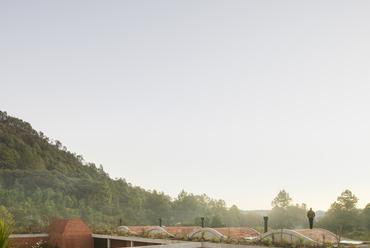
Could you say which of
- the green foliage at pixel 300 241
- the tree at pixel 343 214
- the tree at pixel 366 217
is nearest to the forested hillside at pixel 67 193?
the tree at pixel 343 214

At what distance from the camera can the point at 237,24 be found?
26391 mm

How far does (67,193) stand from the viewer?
226 feet

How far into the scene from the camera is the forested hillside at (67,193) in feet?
200

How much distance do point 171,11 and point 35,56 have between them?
18.0 m

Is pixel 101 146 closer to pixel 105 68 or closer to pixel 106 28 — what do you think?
pixel 105 68

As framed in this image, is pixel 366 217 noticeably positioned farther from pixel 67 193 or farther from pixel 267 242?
pixel 67 193

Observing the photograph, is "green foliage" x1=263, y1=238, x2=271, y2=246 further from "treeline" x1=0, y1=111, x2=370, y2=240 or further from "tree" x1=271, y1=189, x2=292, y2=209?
"tree" x1=271, y1=189, x2=292, y2=209

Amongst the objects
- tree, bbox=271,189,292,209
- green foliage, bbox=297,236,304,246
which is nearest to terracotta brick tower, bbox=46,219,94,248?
green foliage, bbox=297,236,304,246

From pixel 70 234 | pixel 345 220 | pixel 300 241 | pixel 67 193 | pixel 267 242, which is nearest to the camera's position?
pixel 300 241

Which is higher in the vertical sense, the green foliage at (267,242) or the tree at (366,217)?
the green foliage at (267,242)

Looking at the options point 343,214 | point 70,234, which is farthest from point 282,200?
point 70,234

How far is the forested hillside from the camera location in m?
60.8

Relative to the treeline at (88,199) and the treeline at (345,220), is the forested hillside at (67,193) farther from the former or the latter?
the treeline at (345,220)

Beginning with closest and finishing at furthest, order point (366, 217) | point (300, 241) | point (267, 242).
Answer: point (300, 241), point (267, 242), point (366, 217)
